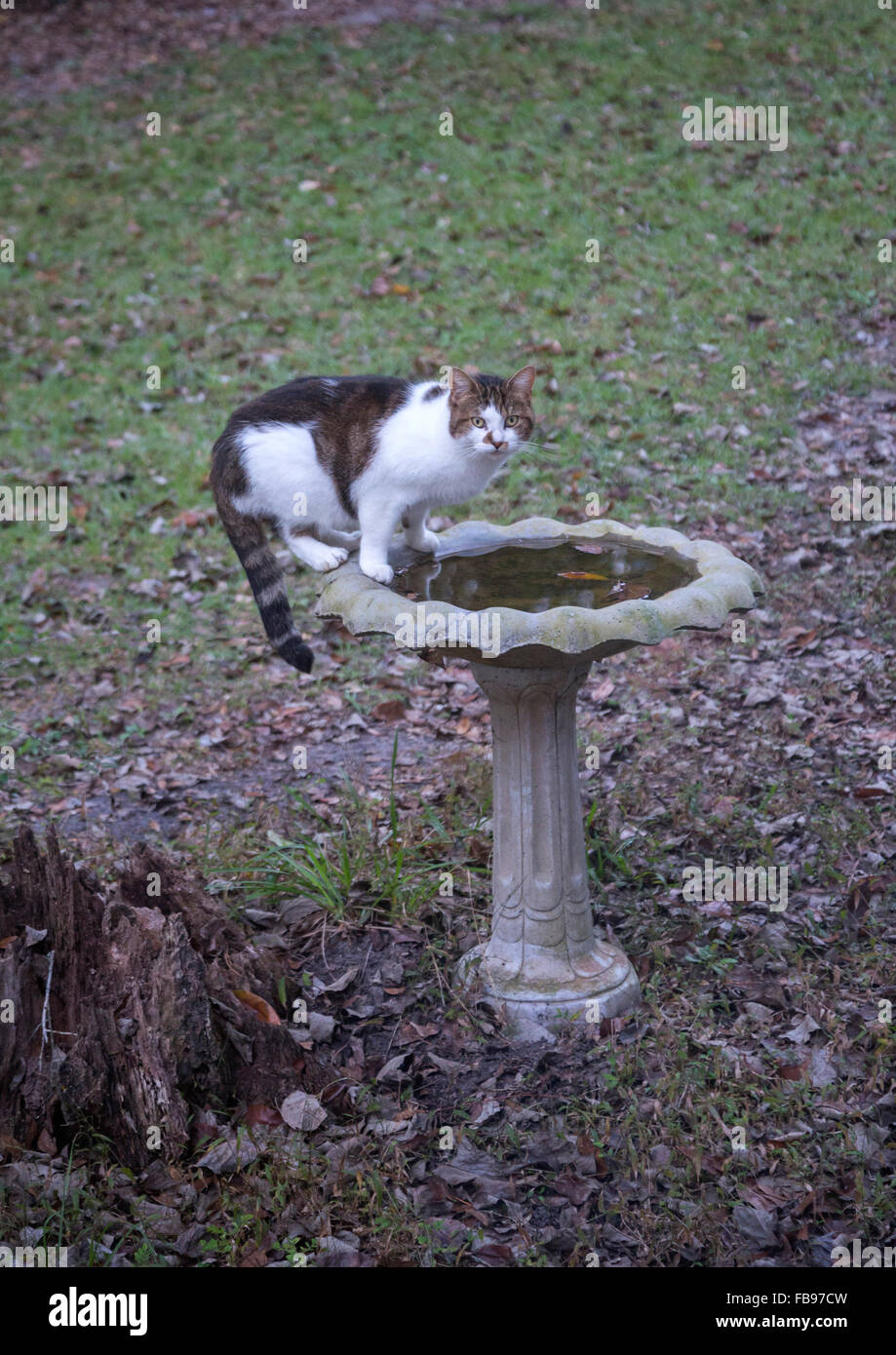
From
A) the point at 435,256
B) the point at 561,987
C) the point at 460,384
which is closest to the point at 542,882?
the point at 561,987

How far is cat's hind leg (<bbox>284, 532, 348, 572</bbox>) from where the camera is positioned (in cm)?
403

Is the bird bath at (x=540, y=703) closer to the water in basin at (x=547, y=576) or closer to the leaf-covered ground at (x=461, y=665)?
the water in basin at (x=547, y=576)

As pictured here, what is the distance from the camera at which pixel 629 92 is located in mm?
12203

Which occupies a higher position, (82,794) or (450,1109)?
(82,794)

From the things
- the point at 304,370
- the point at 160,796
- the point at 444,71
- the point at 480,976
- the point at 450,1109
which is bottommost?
the point at 450,1109

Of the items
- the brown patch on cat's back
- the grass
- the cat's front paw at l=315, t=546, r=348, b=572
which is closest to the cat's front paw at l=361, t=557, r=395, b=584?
the cat's front paw at l=315, t=546, r=348, b=572

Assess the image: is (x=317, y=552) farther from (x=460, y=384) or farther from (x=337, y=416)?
(x=460, y=384)

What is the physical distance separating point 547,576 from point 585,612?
0.70 metres

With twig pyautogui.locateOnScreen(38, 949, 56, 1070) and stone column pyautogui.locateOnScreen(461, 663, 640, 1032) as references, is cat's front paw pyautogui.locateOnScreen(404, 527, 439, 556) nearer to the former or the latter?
stone column pyautogui.locateOnScreen(461, 663, 640, 1032)

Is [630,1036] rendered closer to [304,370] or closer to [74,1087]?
[74,1087]

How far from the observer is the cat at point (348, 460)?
381 cm

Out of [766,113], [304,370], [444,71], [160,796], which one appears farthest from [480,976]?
[444,71]

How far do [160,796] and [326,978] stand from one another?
1.72m

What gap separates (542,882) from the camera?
400cm
